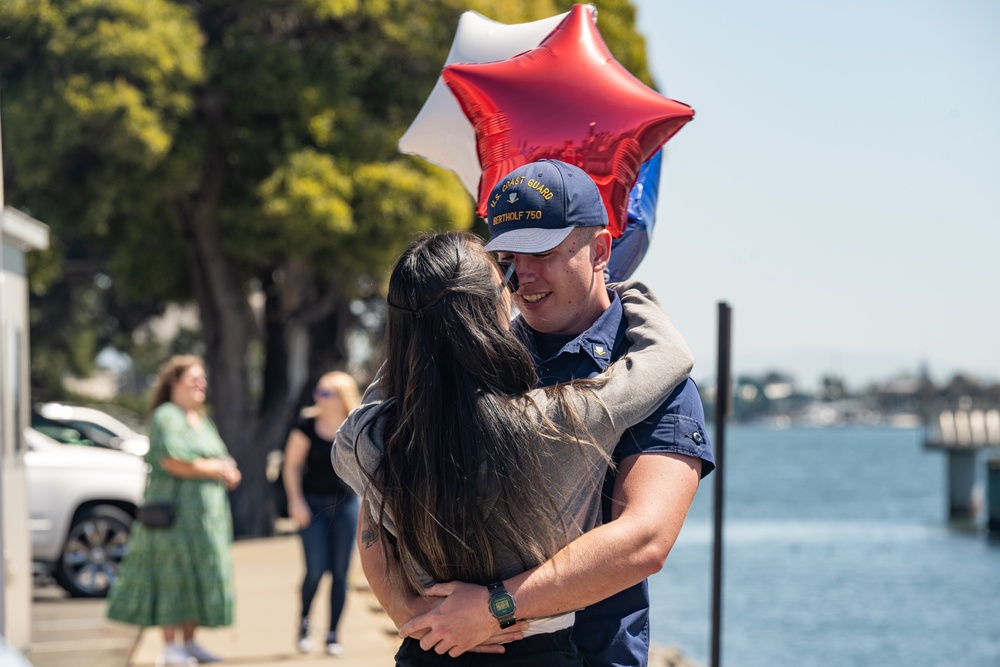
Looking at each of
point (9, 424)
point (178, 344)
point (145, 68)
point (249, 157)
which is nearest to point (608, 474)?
point (9, 424)

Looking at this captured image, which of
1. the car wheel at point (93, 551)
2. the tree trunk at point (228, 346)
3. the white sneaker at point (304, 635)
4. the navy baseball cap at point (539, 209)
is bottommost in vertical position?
the white sneaker at point (304, 635)

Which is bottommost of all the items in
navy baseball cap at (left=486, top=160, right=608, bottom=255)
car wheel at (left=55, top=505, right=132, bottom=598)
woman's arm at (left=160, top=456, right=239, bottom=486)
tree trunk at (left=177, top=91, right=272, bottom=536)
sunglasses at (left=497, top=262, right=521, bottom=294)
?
car wheel at (left=55, top=505, right=132, bottom=598)

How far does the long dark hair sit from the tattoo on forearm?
0.10 metres

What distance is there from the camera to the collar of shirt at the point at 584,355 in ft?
8.46

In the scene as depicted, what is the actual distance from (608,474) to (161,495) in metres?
5.68

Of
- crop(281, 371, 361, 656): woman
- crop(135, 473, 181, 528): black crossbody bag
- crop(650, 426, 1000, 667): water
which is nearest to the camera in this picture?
crop(135, 473, 181, 528): black crossbody bag

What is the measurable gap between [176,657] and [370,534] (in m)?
5.73

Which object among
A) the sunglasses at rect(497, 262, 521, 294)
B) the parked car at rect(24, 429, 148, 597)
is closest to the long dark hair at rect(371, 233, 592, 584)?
the sunglasses at rect(497, 262, 521, 294)

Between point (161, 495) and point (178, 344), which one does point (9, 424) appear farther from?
point (178, 344)

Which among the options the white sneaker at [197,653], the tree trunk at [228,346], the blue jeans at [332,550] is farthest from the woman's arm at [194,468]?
the tree trunk at [228,346]

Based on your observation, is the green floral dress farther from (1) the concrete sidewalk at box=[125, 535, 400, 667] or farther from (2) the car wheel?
(2) the car wheel

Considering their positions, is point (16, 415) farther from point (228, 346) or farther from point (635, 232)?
point (228, 346)

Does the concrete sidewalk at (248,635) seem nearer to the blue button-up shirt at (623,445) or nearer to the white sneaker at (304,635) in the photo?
the white sneaker at (304,635)

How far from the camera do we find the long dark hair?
2.37 metres
